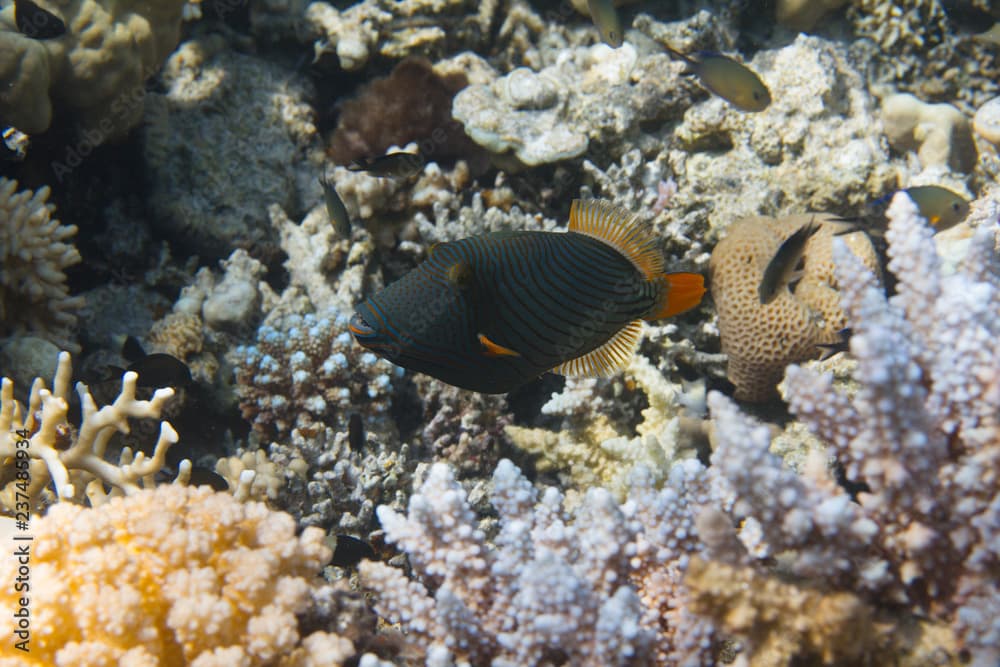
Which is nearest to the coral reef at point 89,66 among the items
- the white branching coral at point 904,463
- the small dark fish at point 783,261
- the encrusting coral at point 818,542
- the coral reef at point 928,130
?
the encrusting coral at point 818,542

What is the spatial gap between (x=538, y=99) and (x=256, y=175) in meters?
2.38

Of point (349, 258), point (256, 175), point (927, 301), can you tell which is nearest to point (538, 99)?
point (349, 258)

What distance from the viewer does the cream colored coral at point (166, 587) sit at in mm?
1786

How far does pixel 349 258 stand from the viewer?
462 centimetres

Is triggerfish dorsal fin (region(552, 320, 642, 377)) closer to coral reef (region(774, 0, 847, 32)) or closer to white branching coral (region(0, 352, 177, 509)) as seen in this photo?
white branching coral (region(0, 352, 177, 509))

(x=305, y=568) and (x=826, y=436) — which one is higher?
(x=826, y=436)

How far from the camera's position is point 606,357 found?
240 centimetres

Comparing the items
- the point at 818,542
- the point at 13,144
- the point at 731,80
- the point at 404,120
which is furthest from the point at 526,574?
the point at 13,144

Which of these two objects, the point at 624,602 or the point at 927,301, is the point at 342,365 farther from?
the point at 927,301

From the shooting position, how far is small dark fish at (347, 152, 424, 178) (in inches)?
157

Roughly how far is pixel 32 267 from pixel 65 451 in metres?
1.54

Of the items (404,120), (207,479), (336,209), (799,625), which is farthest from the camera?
(404,120)

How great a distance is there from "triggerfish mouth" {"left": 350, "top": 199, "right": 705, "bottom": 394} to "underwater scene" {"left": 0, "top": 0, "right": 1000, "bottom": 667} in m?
0.01

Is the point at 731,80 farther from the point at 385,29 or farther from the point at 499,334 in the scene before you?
the point at 385,29
